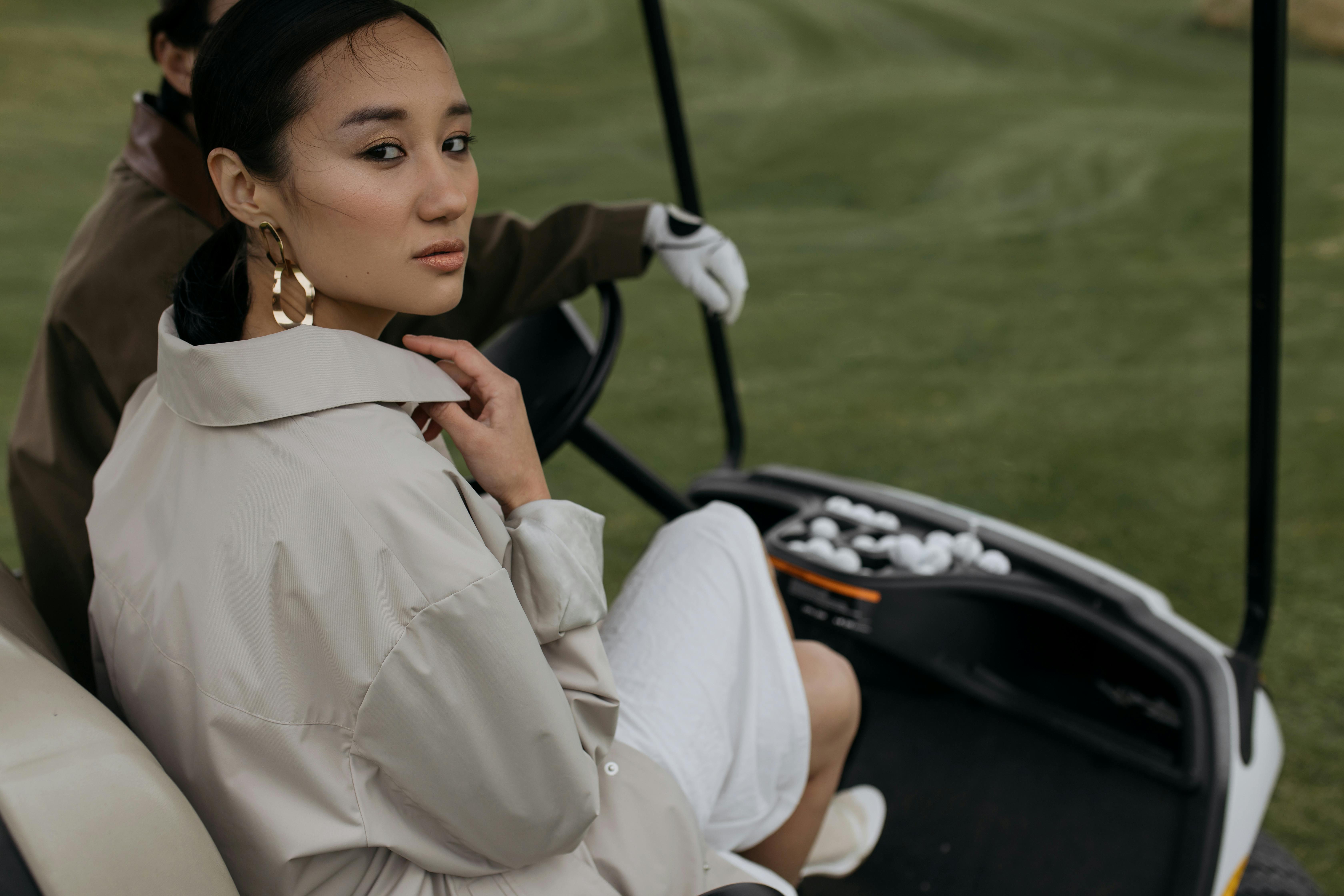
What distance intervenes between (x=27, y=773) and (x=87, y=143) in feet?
23.5

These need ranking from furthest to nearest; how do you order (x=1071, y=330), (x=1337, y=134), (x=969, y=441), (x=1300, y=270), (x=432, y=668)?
1. (x=1337, y=134)
2. (x=1300, y=270)
3. (x=1071, y=330)
4. (x=969, y=441)
5. (x=432, y=668)

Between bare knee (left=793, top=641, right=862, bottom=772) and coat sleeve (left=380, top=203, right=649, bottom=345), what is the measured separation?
0.50m

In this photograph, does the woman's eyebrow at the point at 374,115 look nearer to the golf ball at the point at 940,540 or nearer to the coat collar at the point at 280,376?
the coat collar at the point at 280,376

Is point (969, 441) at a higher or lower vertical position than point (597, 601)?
lower

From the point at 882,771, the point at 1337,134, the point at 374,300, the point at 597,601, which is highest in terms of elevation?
the point at 374,300

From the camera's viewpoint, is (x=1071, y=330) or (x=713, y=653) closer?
(x=713, y=653)

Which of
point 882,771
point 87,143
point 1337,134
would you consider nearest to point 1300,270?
point 1337,134

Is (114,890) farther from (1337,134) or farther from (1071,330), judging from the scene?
(1337,134)

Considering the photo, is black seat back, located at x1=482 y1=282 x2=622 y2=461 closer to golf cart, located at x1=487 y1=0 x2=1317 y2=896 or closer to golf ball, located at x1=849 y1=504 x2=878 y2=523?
golf cart, located at x1=487 y1=0 x2=1317 y2=896

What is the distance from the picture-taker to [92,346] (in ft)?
3.64

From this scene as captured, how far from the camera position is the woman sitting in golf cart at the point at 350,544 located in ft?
2.26

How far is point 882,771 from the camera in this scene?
152 centimetres

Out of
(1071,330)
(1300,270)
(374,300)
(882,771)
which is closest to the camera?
(374,300)

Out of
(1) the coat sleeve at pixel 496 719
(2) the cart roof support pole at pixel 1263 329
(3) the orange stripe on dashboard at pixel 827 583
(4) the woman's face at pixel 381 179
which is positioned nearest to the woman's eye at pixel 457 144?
(4) the woman's face at pixel 381 179
